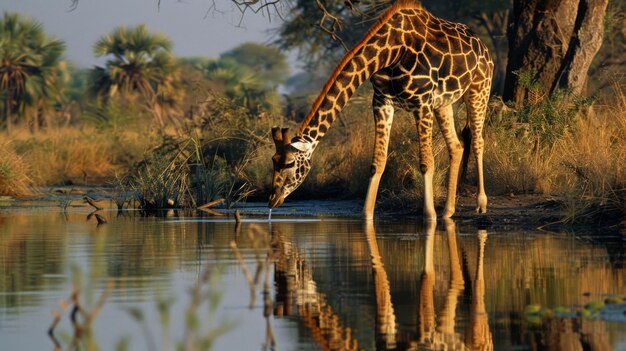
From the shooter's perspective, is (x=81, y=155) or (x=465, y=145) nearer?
(x=465, y=145)

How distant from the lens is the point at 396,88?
14.9 metres

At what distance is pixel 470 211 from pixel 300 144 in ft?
8.58

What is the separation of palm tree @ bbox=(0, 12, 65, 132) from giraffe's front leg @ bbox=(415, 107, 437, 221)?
3203cm

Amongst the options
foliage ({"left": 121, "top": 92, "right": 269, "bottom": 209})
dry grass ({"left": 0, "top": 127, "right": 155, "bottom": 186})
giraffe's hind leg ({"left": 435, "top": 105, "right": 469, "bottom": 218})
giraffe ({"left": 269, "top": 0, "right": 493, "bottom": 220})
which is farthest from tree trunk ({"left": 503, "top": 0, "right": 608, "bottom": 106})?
dry grass ({"left": 0, "top": 127, "right": 155, "bottom": 186})

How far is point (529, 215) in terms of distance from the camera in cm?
1453

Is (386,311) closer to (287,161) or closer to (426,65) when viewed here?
(287,161)

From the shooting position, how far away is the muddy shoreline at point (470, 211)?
13.4 metres

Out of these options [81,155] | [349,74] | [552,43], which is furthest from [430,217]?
[81,155]

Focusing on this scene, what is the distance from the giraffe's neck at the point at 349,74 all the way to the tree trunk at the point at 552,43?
488cm

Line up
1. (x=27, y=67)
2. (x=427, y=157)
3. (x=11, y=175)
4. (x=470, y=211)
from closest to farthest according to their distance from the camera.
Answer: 1. (x=427, y=157)
2. (x=470, y=211)
3. (x=11, y=175)
4. (x=27, y=67)

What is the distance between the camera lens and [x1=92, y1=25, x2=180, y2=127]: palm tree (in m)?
49.4

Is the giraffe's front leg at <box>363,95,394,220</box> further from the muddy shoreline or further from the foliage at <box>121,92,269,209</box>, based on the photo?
the foliage at <box>121,92,269,209</box>

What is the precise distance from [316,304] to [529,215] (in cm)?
694

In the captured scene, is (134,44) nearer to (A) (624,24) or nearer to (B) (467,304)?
(A) (624,24)
